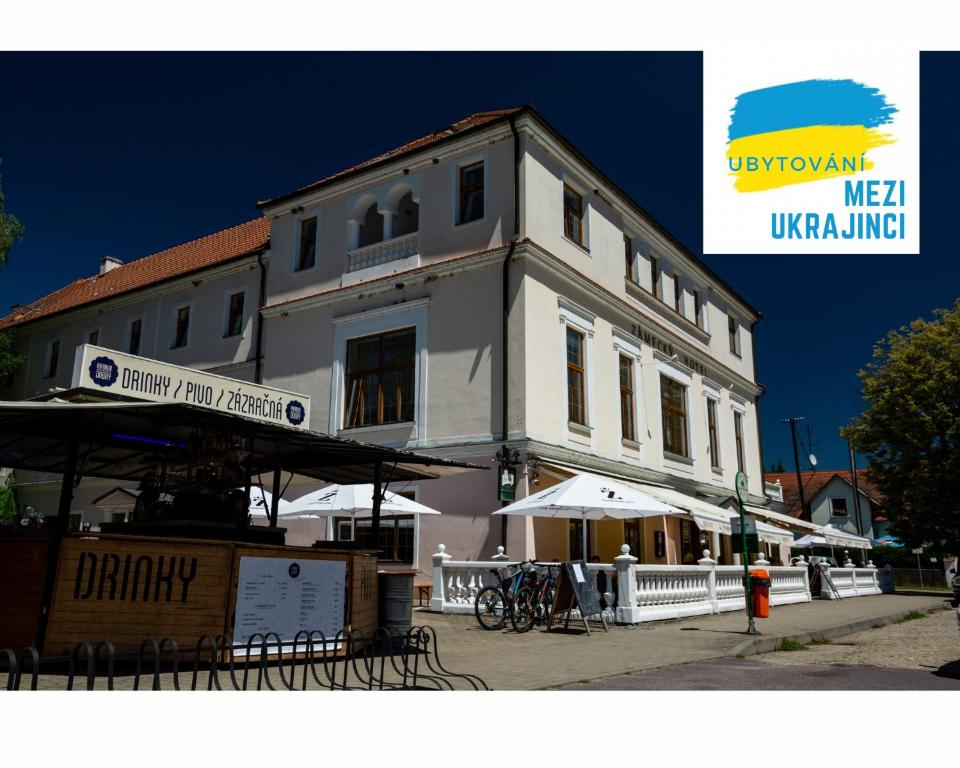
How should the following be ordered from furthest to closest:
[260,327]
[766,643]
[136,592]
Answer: [260,327]
[766,643]
[136,592]

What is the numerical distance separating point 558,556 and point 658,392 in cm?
744

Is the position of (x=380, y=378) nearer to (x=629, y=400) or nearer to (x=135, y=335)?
(x=629, y=400)

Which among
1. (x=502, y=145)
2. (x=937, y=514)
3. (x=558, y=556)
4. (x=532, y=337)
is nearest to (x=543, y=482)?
(x=558, y=556)

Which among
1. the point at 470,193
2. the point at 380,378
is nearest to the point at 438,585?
the point at 380,378

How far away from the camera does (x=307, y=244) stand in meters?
23.5

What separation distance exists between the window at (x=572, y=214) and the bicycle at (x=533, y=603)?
9.88 metres

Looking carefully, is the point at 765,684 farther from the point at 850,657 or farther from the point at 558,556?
the point at 558,556

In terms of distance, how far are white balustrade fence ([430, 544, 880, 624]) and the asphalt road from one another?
Result: 448cm

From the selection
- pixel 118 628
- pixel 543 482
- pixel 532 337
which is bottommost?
pixel 118 628

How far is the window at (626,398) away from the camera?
2236cm

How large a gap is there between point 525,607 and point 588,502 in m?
2.16

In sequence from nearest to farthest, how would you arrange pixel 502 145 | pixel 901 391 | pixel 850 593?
1. pixel 502 145
2. pixel 850 593
3. pixel 901 391

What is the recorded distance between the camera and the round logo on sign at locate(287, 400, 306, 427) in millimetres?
11086

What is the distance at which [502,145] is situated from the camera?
19453 millimetres
